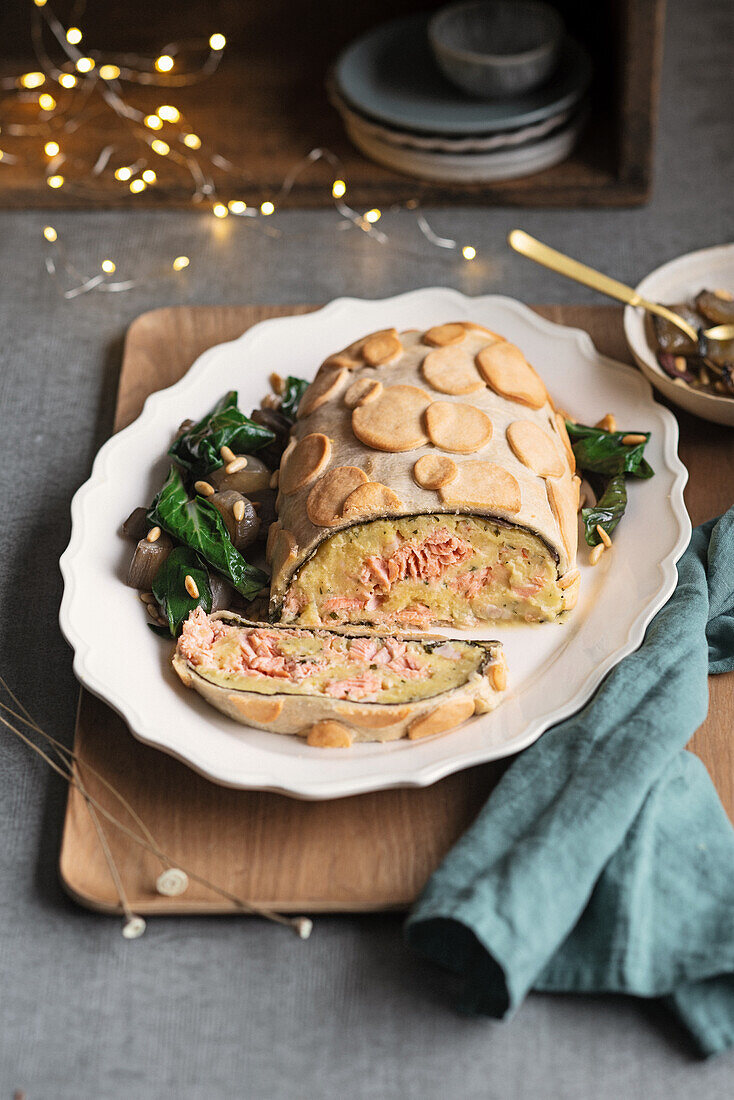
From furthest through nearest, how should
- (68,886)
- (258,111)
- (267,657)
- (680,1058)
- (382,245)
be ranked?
(258,111) < (382,245) < (267,657) < (68,886) < (680,1058)

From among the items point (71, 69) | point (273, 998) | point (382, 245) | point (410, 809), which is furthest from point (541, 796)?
point (71, 69)

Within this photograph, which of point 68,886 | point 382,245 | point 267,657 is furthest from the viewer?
point 382,245

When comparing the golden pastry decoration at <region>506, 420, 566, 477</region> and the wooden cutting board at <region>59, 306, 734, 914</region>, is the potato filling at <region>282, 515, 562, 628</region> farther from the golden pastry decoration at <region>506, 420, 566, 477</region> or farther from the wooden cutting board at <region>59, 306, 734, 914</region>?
the wooden cutting board at <region>59, 306, 734, 914</region>

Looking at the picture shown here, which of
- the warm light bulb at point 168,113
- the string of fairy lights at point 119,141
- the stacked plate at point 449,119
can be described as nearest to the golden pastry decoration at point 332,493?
the string of fairy lights at point 119,141

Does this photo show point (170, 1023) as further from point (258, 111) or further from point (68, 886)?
point (258, 111)

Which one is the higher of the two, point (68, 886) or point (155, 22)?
point (155, 22)

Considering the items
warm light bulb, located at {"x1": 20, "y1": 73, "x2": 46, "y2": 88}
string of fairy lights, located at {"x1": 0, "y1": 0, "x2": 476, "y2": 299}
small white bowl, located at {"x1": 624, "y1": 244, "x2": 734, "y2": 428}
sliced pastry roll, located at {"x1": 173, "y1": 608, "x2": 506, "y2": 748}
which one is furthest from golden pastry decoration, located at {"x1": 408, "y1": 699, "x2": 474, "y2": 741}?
warm light bulb, located at {"x1": 20, "y1": 73, "x2": 46, "y2": 88}

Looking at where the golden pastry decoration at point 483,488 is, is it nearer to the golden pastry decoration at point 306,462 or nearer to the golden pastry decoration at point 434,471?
the golden pastry decoration at point 434,471
